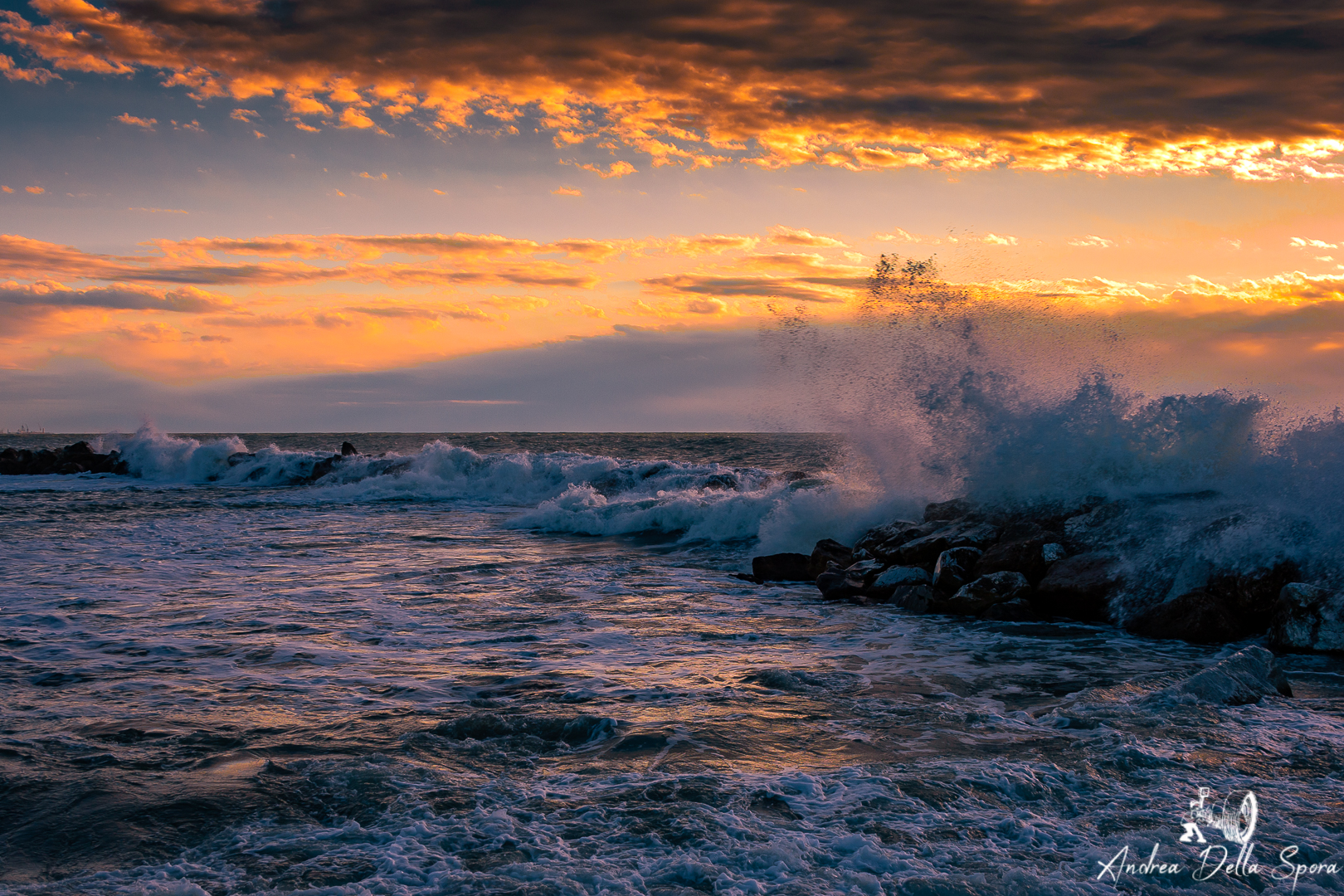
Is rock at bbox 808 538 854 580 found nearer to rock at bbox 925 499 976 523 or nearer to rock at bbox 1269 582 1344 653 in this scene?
rock at bbox 925 499 976 523

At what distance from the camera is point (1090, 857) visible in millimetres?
3990

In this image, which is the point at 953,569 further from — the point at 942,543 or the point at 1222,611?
the point at 1222,611

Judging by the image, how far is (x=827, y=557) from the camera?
12.8 metres

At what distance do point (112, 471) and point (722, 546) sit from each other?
35832 millimetres

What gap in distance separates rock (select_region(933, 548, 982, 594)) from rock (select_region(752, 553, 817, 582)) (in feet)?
6.90

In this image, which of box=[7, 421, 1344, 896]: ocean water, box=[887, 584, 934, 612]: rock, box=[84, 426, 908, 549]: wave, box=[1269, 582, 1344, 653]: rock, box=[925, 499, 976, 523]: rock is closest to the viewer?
box=[7, 421, 1344, 896]: ocean water

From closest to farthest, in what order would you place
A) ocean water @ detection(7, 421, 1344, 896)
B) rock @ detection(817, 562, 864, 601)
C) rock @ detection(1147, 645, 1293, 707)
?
ocean water @ detection(7, 421, 1344, 896) < rock @ detection(1147, 645, 1293, 707) < rock @ detection(817, 562, 864, 601)

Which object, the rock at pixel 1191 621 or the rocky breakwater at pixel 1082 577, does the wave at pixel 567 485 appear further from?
the rock at pixel 1191 621

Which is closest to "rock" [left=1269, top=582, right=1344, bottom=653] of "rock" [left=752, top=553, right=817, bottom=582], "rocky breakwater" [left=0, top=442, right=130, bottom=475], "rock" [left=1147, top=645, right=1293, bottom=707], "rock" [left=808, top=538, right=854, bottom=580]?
"rock" [left=1147, top=645, right=1293, bottom=707]

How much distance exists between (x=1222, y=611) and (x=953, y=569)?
2.99 metres

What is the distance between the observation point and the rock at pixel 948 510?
12984 millimetres

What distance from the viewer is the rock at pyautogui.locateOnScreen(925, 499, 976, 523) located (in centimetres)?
1298

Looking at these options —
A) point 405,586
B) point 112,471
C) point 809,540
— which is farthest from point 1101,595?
point 112,471

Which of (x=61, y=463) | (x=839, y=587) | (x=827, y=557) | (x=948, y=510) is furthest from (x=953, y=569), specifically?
(x=61, y=463)
